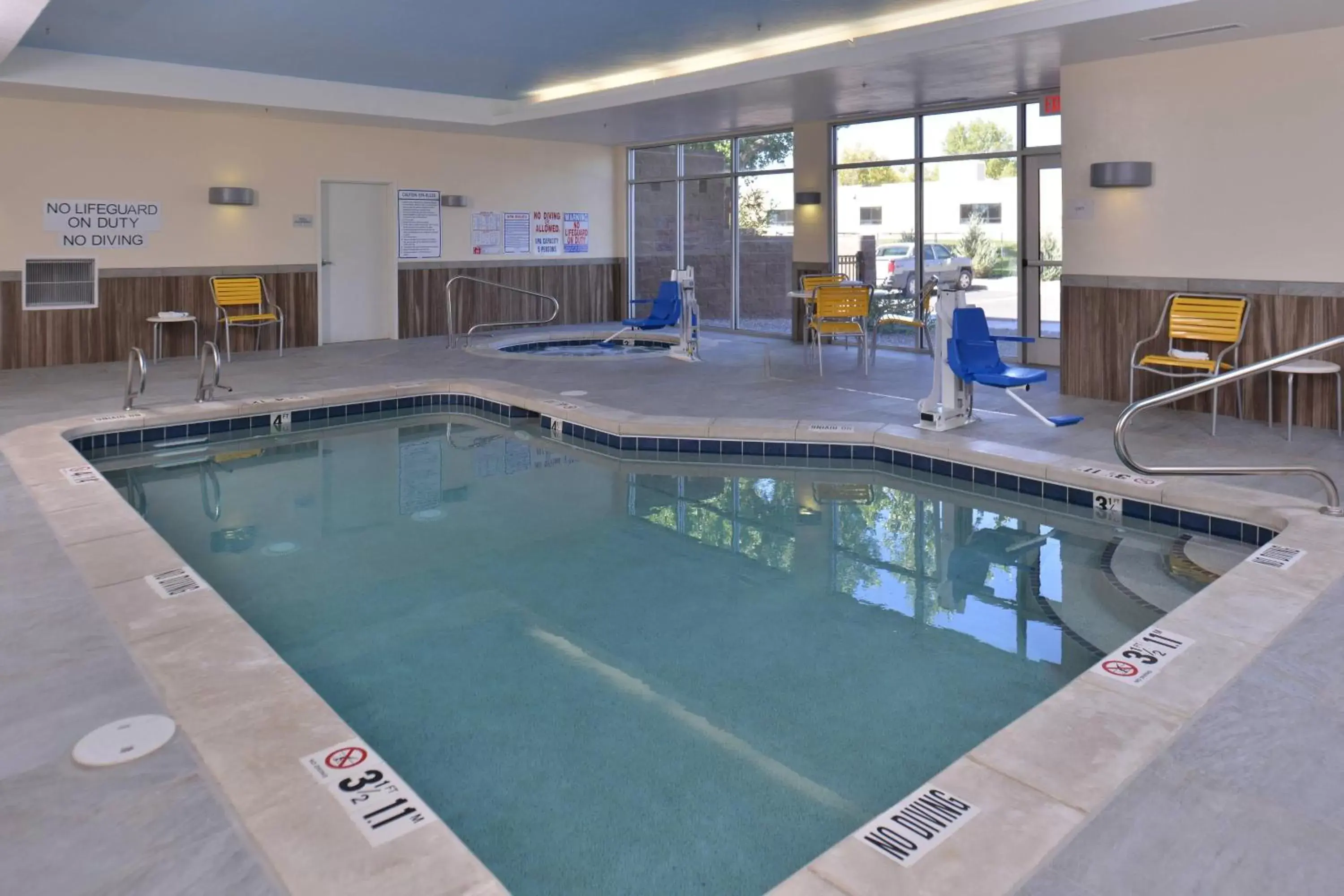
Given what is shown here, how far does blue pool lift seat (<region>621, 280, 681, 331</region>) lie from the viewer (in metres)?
10.0

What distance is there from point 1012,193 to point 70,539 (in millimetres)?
7971

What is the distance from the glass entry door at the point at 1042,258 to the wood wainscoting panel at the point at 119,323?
282 inches

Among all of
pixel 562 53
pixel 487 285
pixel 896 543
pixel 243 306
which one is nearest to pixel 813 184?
pixel 562 53

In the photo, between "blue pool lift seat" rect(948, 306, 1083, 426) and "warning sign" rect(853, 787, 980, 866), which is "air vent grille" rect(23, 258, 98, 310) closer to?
"blue pool lift seat" rect(948, 306, 1083, 426)

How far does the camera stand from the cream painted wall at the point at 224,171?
9.32m

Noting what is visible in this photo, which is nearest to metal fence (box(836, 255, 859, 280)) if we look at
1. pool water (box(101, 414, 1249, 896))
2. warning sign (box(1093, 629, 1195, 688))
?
pool water (box(101, 414, 1249, 896))

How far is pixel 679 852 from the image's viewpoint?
234 cm

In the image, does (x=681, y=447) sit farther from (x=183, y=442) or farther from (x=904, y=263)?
(x=904, y=263)

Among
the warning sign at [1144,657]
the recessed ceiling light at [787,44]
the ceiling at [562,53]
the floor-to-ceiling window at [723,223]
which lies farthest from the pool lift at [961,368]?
the floor-to-ceiling window at [723,223]

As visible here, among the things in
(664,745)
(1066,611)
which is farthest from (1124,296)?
(664,745)

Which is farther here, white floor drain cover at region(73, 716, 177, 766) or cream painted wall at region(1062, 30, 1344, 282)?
cream painted wall at region(1062, 30, 1344, 282)

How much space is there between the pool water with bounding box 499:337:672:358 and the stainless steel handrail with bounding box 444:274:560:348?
1.94 feet

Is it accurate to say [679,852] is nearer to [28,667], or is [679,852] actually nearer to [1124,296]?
[28,667]

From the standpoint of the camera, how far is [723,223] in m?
12.5
